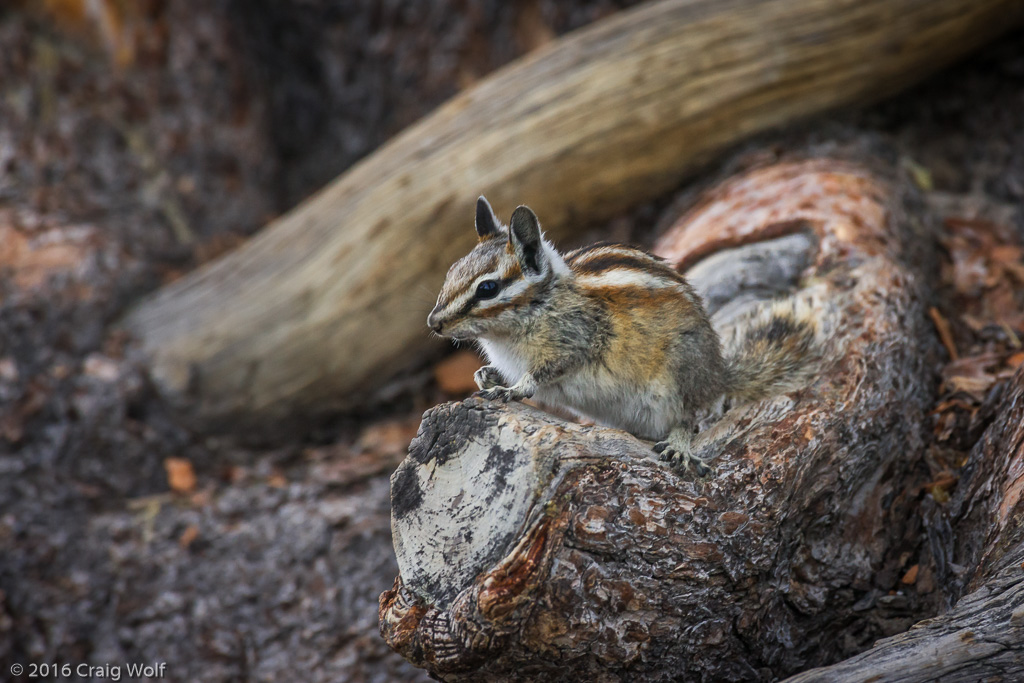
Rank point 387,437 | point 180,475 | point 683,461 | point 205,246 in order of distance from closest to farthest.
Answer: point 683,461, point 180,475, point 387,437, point 205,246

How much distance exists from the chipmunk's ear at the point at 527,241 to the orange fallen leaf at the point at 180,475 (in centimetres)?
296

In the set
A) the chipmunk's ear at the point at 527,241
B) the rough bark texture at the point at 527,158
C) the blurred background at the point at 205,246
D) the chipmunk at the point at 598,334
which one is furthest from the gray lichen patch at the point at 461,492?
the rough bark texture at the point at 527,158

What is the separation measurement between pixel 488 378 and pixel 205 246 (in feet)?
12.4

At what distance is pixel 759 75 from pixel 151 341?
169 inches

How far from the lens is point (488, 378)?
338 centimetres

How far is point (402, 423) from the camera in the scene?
5.49 meters

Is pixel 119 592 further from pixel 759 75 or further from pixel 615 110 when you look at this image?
pixel 759 75

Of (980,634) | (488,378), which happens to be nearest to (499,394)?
(488,378)

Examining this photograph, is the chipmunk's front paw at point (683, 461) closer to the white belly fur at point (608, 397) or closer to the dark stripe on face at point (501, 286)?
the white belly fur at point (608, 397)

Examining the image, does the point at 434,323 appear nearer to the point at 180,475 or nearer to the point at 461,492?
the point at 461,492

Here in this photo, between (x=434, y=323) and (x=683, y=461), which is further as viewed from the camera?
(x=434, y=323)

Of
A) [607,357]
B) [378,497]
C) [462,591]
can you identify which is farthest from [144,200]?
[462,591]

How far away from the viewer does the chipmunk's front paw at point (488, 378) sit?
3330mm

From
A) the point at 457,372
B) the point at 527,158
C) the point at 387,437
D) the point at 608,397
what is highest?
the point at 527,158
